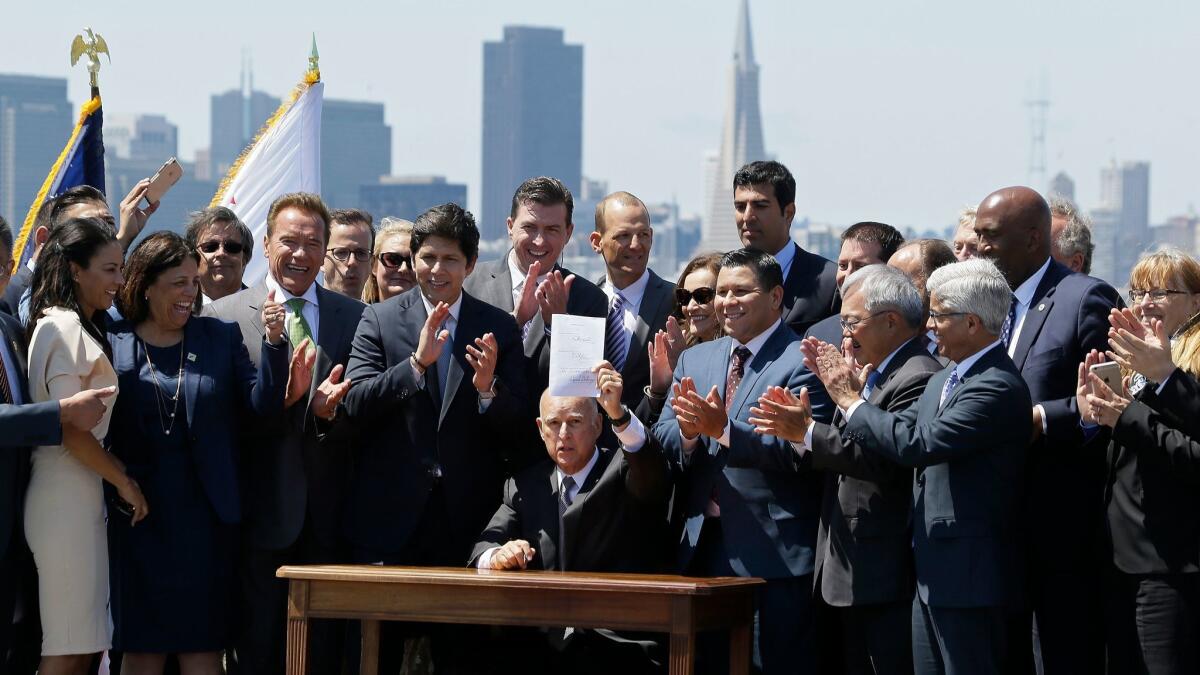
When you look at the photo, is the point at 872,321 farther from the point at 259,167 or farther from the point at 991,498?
the point at 259,167

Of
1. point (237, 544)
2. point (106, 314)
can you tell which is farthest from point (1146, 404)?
point (106, 314)

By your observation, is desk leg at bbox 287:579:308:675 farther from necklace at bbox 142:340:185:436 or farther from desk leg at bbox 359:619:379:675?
necklace at bbox 142:340:185:436

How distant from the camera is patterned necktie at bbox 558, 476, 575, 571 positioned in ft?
26.7

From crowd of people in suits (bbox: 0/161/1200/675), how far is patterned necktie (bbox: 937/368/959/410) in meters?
0.01

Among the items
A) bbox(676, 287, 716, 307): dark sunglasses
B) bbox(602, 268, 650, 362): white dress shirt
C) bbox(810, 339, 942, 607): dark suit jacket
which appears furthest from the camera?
bbox(602, 268, 650, 362): white dress shirt

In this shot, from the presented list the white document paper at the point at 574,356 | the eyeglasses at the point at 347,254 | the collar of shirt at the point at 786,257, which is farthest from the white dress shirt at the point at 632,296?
the eyeglasses at the point at 347,254

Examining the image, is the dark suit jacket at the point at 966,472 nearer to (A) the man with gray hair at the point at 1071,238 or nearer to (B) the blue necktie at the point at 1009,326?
(B) the blue necktie at the point at 1009,326

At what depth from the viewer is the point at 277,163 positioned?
13227mm

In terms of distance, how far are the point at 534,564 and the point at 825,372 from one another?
1.71 meters

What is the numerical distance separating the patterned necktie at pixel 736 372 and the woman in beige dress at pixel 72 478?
270 cm

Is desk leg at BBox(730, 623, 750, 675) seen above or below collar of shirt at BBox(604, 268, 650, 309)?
below

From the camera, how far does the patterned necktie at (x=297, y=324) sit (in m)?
8.70

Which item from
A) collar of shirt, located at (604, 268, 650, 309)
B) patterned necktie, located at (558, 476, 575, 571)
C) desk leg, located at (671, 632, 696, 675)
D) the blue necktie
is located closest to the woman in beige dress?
patterned necktie, located at (558, 476, 575, 571)

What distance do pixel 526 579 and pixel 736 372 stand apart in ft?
4.71
